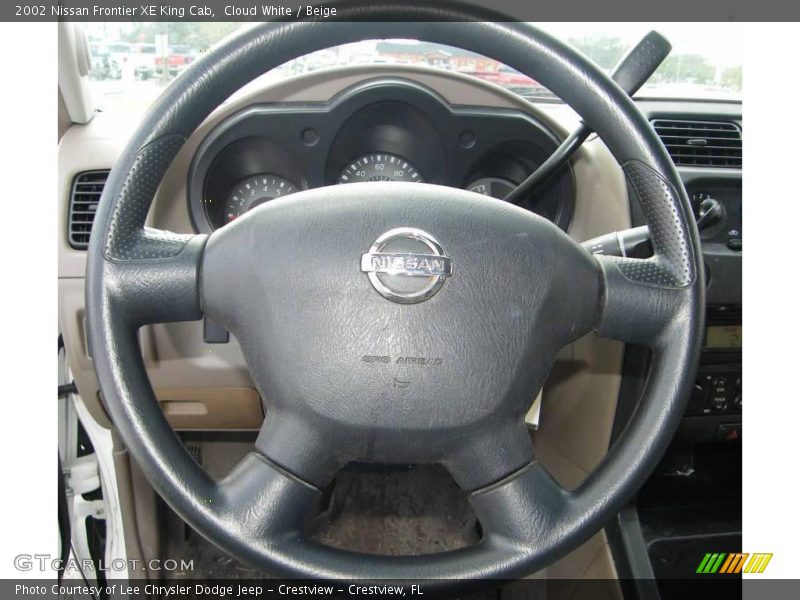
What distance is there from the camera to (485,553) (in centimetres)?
71

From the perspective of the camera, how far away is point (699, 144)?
4.23ft

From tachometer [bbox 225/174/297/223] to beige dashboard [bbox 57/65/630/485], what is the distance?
0.10m

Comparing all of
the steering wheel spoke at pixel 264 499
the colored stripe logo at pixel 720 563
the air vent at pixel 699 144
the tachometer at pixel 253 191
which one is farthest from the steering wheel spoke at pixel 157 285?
the colored stripe logo at pixel 720 563

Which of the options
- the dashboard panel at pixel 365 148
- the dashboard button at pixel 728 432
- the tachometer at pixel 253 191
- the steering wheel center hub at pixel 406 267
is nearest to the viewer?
the steering wheel center hub at pixel 406 267

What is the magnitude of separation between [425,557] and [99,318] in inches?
17.6

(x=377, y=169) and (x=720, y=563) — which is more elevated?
(x=377, y=169)

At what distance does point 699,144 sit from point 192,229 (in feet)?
3.32

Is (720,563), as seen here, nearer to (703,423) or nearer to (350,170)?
(703,423)

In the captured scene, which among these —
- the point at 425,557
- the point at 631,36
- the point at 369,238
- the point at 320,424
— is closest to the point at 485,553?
the point at 425,557

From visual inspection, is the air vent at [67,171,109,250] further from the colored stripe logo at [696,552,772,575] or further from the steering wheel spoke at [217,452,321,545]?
the colored stripe logo at [696,552,772,575]

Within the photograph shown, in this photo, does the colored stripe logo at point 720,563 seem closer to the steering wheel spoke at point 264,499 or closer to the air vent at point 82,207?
the steering wheel spoke at point 264,499

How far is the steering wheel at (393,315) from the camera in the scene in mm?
686

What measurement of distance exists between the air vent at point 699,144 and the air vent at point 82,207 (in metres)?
1.09

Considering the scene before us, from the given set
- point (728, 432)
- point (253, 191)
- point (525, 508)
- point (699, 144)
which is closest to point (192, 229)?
point (253, 191)
